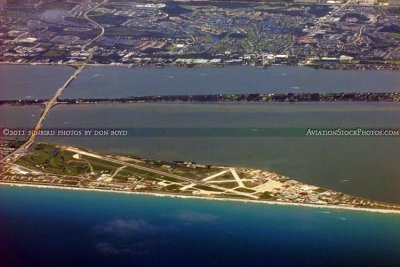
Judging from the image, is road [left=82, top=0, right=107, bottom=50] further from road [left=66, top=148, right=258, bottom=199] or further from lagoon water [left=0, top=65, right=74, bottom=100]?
road [left=66, top=148, right=258, bottom=199]

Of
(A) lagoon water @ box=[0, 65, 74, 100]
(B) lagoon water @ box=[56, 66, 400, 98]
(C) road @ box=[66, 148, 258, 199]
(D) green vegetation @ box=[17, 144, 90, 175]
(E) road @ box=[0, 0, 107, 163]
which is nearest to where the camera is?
(C) road @ box=[66, 148, 258, 199]

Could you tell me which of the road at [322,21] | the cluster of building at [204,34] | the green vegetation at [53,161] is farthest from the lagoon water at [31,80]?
the road at [322,21]

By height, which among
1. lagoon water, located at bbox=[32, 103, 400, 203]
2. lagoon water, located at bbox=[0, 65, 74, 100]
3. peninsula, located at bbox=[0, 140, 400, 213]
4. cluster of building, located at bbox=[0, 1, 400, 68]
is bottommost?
peninsula, located at bbox=[0, 140, 400, 213]

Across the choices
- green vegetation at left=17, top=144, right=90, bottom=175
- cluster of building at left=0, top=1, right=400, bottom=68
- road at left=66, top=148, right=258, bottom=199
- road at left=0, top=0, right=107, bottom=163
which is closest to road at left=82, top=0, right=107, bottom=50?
road at left=0, top=0, right=107, bottom=163

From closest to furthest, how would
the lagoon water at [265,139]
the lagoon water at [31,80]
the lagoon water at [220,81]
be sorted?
the lagoon water at [265,139] → the lagoon water at [220,81] → the lagoon water at [31,80]

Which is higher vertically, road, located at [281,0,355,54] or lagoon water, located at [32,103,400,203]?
road, located at [281,0,355,54]

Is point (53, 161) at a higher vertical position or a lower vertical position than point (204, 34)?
lower

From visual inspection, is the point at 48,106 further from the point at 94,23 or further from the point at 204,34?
the point at 94,23

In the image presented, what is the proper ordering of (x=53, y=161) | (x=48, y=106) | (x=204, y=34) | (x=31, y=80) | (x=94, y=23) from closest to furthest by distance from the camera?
(x=53, y=161), (x=48, y=106), (x=31, y=80), (x=204, y=34), (x=94, y=23)

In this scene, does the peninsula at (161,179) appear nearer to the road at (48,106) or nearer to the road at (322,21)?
the road at (48,106)

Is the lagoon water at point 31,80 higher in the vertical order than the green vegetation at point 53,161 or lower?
higher

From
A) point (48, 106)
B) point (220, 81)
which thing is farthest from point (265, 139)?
point (48, 106)

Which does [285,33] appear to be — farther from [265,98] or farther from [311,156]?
[311,156]
